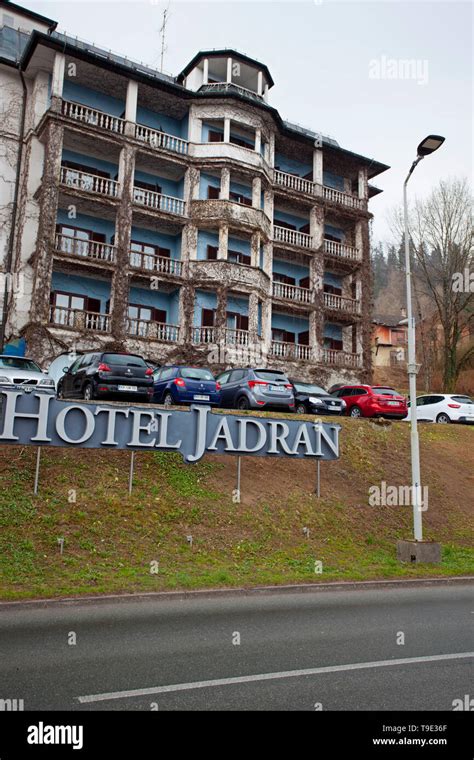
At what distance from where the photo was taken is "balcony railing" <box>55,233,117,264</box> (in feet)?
87.5

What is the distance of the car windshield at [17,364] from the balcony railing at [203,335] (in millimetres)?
12140

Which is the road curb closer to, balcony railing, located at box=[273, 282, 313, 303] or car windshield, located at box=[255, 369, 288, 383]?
car windshield, located at box=[255, 369, 288, 383]

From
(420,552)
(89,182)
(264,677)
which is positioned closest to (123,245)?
(89,182)

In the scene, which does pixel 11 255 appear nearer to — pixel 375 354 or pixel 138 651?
pixel 138 651

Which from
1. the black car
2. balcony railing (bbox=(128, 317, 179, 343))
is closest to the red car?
the black car

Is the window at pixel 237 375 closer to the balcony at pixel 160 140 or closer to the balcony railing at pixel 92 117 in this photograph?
the balcony at pixel 160 140

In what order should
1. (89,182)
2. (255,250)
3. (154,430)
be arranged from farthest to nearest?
(255,250) < (89,182) < (154,430)

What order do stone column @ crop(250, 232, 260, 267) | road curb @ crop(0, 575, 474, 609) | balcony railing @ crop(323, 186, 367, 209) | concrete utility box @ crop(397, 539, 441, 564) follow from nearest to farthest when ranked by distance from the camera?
road curb @ crop(0, 575, 474, 609), concrete utility box @ crop(397, 539, 441, 564), stone column @ crop(250, 232, 260, 267), balcony railing @ crop(323, 186, 367, 209)

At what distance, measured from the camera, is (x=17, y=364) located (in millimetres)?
17703

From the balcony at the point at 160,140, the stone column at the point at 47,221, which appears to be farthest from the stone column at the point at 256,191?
the stone column at the point at 47,221

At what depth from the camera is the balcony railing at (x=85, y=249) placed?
87.5 ft

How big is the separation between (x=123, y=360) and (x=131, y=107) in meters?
17.8

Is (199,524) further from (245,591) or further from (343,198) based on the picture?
(343,198)

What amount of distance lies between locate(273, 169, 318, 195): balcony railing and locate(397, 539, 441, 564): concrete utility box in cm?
2559
